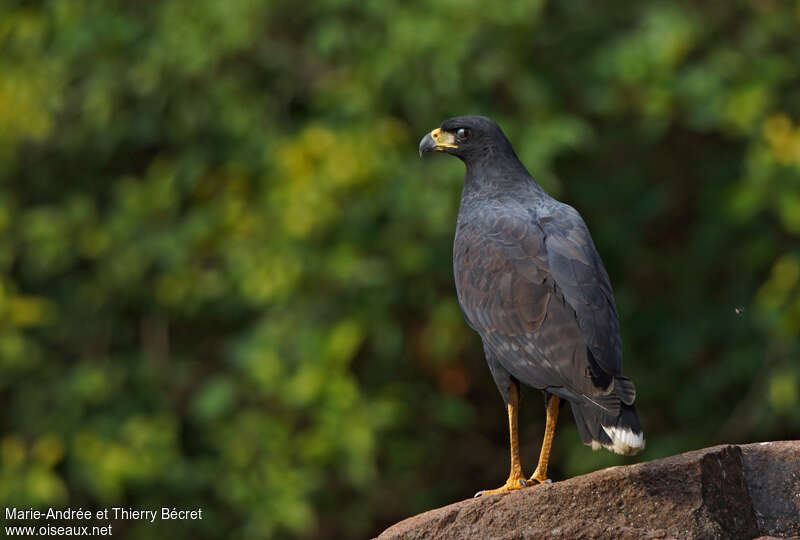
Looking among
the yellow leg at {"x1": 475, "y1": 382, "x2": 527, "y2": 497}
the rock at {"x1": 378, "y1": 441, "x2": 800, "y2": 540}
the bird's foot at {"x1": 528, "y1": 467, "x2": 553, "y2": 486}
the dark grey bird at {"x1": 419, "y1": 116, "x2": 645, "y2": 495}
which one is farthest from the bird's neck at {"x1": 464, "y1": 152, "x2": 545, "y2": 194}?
the rock at {"x1": 378, "y1": 441, "x2": 800, "y2": 540}

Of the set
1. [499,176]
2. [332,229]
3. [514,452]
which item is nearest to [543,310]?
[514,452]

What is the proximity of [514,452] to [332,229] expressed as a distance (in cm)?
336

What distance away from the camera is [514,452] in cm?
497

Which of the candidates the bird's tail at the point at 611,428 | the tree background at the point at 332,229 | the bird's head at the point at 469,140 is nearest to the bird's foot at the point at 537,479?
the bird's tail at the point at 611,428

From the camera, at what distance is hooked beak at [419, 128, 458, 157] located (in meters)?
5.73

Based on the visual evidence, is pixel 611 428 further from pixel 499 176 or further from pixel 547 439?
pixel 499 176

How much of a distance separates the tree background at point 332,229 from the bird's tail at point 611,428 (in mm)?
3413

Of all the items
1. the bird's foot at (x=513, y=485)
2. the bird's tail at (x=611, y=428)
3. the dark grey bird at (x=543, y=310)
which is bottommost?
the bird's foot at (x=513, y=485)

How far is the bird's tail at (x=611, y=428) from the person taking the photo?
4.29m

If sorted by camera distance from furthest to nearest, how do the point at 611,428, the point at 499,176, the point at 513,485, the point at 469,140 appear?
1. the point at 469,140
2. the point at 499,176
3. the point at 513,485
4. the point at 611,428

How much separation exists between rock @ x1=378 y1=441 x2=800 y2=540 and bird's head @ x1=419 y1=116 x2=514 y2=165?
5.71 ft

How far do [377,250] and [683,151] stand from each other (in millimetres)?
2842

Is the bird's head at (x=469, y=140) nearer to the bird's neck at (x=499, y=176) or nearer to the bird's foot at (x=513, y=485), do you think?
the bird's neck at (x=499, y=176)

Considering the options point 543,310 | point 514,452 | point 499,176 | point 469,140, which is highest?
point 469,140
